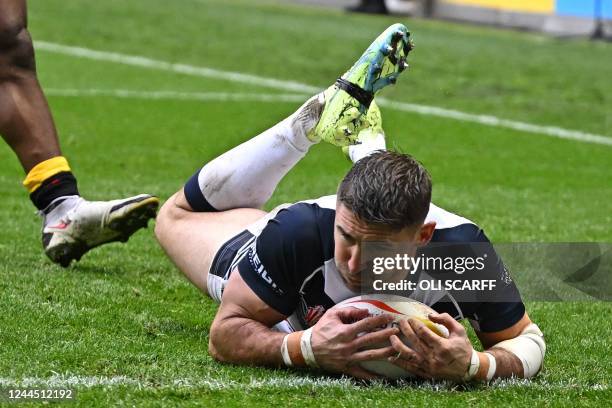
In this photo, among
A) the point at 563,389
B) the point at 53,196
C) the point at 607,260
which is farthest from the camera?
the point at 607,260

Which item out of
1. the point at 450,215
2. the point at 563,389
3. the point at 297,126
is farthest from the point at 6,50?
the point at 563,389

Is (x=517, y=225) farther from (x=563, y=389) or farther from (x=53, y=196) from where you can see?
(x=563, y=389)

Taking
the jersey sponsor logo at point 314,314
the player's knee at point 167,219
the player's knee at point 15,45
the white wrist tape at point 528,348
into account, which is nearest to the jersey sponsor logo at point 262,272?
the jersey sponsor logo at point 314,314

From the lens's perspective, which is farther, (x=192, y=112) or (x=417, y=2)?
(x=417, y=2)

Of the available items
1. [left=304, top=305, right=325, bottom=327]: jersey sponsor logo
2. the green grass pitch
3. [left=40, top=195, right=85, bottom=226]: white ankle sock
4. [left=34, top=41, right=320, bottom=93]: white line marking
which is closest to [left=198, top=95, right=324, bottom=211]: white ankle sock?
the green grass pitch

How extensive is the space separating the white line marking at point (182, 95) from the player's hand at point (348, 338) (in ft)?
28.1

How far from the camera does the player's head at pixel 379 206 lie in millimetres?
4176

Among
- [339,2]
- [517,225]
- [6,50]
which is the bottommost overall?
[339,2]

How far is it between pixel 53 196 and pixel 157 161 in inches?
137

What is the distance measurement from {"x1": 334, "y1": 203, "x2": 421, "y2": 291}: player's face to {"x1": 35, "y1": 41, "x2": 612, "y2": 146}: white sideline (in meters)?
7.51

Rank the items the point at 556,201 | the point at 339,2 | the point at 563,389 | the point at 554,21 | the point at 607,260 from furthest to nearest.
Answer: the point at 339,2
the point at 554,21
the point at 556,201
the point at 607,260
the point at 563,389

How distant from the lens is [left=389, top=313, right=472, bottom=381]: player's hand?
4.22 meters

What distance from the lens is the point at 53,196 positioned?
627 cm

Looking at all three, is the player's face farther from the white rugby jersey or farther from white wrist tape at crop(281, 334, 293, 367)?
white wrist tape at crop(281, 334, 293, 367)
